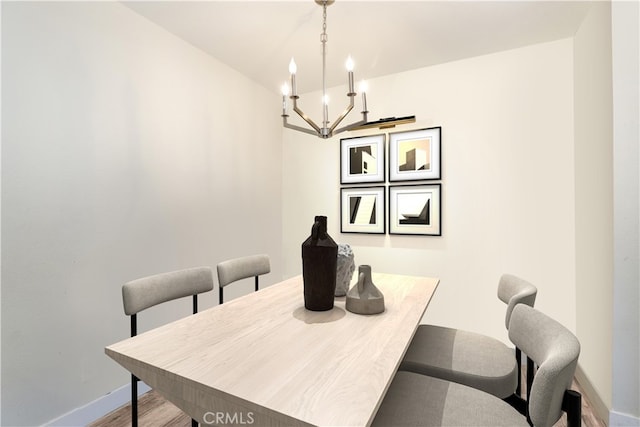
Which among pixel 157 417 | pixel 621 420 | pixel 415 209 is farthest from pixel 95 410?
pixel 621 420

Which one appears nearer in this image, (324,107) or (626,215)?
(626,215)

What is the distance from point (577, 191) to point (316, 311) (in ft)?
7.02

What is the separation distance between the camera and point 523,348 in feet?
3.40

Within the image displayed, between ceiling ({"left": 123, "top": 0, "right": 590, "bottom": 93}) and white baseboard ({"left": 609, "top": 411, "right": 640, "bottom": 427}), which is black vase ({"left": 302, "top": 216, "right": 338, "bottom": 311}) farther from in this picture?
white baseboard ({"left": 609, "top": 411, "right": 640, "bottom": 427})

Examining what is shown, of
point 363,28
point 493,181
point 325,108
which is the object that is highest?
point 363,28

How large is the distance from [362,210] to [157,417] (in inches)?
83.8

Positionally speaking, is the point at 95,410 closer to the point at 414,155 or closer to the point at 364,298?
the point at 364,298

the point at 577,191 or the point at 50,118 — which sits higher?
the point at 50,118

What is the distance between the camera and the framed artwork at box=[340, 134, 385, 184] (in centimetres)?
278

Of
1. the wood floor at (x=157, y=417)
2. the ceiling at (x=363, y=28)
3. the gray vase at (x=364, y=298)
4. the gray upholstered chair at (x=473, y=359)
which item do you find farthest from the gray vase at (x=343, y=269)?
the ceiling at (x=363, y=28)

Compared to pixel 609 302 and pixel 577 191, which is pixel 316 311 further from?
pixel 577 191

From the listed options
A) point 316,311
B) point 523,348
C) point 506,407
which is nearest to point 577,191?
point 523,348

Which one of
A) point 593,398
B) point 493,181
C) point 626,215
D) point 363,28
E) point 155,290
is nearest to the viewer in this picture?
point 155,290

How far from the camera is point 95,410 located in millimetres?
1684
